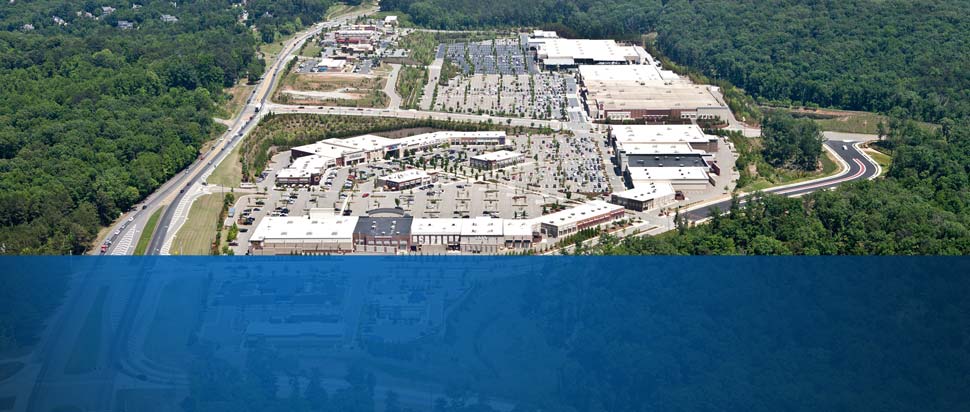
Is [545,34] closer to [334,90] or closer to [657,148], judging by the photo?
[334,90]

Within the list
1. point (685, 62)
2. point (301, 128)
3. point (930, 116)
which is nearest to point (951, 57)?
point (930, 116)

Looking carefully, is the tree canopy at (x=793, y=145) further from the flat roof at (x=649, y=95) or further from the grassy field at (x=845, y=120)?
the grassy field at (x=845, y=120)

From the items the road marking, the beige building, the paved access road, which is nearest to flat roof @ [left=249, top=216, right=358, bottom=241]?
the beige building

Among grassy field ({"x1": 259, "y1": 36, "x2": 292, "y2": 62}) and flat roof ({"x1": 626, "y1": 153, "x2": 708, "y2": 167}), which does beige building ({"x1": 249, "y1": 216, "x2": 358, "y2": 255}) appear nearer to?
flat roof ({"x1": 626, "y1": 153, "x2": 708, "y2": 167})

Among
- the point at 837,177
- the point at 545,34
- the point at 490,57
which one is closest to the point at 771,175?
the point at 837,177

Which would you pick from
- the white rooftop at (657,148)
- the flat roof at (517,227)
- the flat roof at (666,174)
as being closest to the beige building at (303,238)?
the flat roof at (517,227)

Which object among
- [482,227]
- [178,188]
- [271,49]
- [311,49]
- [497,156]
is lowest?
[271,49]
